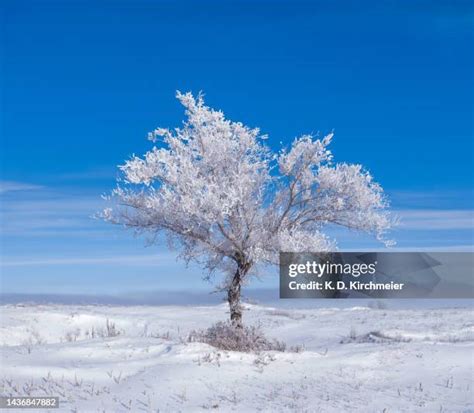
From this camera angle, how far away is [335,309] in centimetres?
3906

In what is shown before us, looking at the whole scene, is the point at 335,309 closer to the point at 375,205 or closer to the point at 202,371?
the point at 375,205

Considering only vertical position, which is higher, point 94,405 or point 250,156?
point 250,156

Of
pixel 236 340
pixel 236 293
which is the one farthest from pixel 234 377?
pixel 236 293

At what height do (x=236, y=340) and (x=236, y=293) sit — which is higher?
(x=236, y=293)

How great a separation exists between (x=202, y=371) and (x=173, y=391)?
1338 millimetres

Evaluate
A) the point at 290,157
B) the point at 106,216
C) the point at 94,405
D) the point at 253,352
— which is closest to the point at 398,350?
the point at 253,352

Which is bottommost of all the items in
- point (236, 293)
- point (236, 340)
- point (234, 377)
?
point (234, 377)

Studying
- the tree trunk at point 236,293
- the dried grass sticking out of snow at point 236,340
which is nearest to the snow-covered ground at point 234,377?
the dried grass sticking out of snow at point 236,340

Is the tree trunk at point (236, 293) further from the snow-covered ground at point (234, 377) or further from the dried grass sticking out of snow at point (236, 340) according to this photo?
the snow-covered ground at point (234, 377)

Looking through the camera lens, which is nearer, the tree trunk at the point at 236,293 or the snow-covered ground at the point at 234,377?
the snow-covered ground at the point at 234,377

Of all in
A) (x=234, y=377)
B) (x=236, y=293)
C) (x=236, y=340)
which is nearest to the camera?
(x=234, y=377)

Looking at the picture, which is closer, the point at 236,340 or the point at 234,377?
the point at 234,377

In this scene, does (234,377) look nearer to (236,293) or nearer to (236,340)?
(236,340)

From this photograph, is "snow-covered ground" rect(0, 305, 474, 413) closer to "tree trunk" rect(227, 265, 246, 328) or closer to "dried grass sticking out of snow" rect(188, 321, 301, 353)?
"dried grass sticking out of snow" rect(188, 321, 301, 353)
